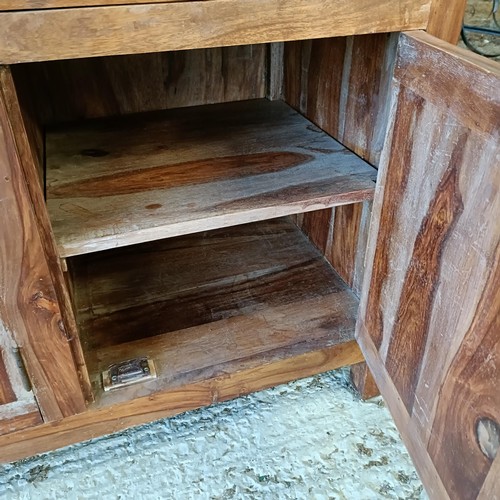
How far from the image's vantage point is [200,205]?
2.11 feet

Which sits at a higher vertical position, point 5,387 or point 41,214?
point 41,214

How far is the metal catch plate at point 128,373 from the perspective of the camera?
70cm

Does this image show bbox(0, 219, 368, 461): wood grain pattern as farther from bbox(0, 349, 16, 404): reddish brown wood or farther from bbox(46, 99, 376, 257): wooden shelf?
bbox(46, 99, 376, 257): wooden shelf

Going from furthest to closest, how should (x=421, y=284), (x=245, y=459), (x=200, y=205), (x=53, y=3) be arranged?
(x=245, y=459) < (x=200, y=205) < (x=421, y=284) < (x=53, y=3)

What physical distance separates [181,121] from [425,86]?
1.71 ft

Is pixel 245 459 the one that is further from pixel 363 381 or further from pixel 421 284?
pixel 421 284

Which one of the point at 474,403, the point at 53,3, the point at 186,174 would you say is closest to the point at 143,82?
the point at 186,174

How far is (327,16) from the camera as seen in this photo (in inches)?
20.1

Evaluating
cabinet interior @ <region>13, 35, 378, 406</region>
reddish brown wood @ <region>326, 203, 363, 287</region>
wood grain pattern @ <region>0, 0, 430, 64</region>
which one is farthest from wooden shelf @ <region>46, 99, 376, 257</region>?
wood grain pattern @ <region>0, 0, 430, 64</region>

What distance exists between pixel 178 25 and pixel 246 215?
24 cm

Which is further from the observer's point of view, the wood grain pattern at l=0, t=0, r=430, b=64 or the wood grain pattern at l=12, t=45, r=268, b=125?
the wood grain pattern at l=12, t=45, r=268, b=125

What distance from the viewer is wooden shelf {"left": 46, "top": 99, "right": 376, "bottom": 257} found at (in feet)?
2.03

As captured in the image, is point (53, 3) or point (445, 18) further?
point (445, 18)

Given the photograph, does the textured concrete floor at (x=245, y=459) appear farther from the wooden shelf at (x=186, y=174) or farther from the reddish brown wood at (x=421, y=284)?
the wooden shelf at (x=186, y=174)
